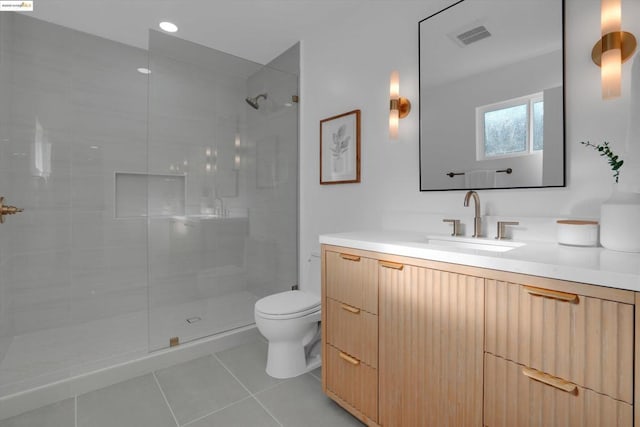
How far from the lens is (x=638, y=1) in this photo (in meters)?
1.11

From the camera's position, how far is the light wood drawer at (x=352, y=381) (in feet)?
4.59

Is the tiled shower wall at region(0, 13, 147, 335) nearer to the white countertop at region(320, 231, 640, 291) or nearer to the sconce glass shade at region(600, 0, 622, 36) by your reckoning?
the white countertop at region(320, 231, 640, 291)

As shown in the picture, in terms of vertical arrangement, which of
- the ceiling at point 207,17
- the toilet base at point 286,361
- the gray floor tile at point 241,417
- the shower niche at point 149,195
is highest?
the ceiling at point 207,17

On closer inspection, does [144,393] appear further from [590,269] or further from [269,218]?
[590,269]

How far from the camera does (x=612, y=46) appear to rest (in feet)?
3.56

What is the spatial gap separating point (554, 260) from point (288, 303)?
4.80ft

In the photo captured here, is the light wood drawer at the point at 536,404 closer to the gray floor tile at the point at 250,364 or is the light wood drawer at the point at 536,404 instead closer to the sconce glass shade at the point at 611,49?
the sconce glass shade at the point at 611,49

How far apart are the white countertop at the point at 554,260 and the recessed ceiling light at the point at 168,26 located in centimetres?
242

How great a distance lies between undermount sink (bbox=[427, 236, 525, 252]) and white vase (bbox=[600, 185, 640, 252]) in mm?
288

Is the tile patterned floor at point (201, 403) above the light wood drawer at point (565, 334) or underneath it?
underneath

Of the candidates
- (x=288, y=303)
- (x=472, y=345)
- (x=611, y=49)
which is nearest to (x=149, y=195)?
(x=288, y=303)

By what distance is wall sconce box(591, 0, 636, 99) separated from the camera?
1063mm

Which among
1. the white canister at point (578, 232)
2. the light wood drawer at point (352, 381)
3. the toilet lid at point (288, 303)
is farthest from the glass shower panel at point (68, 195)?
the white canister at point (578, 232)

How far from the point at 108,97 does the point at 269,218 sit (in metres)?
1.73
